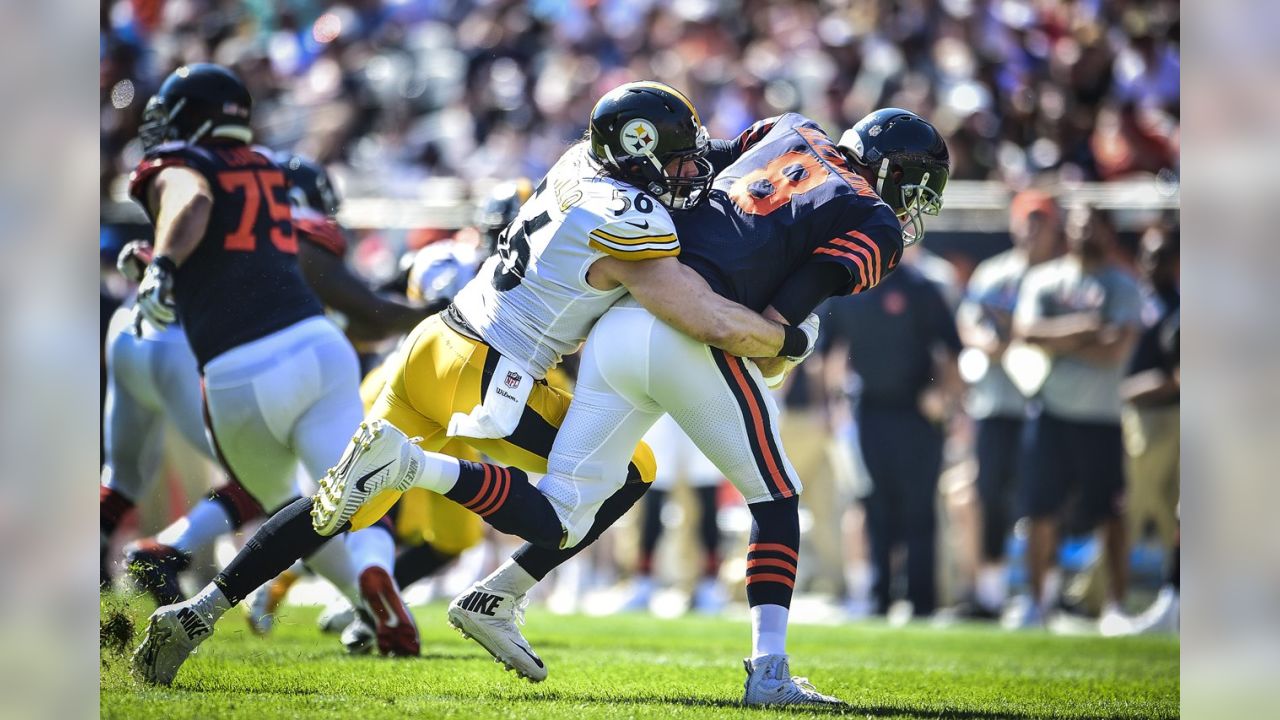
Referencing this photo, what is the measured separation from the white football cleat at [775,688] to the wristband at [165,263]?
227cm

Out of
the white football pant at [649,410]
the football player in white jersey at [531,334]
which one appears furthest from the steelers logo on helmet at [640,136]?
the white football pant at [649,410]

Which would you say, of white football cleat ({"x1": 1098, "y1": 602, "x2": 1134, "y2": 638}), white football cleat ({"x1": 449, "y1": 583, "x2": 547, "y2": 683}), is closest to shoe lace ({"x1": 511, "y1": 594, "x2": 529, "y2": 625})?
A: white football cleat ({"x1": 449, "y1": 583, "x2": 547, "y2": 683})

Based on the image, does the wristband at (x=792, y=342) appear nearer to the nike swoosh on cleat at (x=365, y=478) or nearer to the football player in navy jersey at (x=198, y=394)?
the nike swoosh on cleat at (x=365, y=478)

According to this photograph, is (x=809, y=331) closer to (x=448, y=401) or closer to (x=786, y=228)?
(x=786, y=228)

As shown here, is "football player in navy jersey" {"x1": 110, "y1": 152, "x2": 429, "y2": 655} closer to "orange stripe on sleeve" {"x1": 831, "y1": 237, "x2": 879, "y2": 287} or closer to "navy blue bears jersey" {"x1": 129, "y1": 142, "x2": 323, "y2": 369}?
"navy blue bears jersey" {"x1": 129, "y1": 142, "x2": 323, "y2": 369}

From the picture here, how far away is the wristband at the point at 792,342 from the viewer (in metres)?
4.35

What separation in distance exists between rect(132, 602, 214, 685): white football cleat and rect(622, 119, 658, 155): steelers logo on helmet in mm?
1849

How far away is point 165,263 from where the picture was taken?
4.92m

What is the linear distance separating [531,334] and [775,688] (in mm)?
1242

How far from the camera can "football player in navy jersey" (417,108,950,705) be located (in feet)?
14.1

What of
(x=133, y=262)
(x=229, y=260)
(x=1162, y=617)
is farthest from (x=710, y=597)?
(x=229, y=260)
